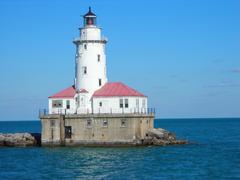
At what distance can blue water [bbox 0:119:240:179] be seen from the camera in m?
45.0

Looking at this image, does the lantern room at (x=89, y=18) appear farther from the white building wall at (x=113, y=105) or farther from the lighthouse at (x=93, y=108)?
the white building wall at (x=113, y=105)

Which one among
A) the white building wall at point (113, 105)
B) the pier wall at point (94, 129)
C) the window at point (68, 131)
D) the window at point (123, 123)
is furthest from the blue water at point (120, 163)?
the white building wall at point (113, 105)

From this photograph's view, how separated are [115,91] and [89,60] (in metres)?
4.30

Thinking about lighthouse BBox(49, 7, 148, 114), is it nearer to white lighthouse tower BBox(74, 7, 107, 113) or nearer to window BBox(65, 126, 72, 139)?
white lighthouse tower BBox(74, 7, 107, 113)

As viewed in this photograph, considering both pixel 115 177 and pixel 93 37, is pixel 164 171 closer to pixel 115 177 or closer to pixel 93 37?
pixel 115 177

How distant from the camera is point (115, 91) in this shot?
2475 inches

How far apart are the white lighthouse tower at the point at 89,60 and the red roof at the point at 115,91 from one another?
0.82 meters

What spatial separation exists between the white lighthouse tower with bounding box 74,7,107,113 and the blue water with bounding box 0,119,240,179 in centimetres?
640

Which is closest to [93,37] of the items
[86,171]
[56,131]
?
[56,131]

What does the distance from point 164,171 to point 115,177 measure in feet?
16.9

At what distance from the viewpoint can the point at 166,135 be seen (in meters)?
64.0

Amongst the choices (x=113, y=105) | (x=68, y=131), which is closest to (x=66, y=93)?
(x=68, y=131)

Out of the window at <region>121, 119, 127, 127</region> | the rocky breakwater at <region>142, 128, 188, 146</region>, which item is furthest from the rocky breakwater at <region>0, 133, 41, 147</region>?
the rocky breakwater at <region>142, 128, 188, 146</region>

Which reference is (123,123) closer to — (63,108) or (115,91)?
(115,91)
